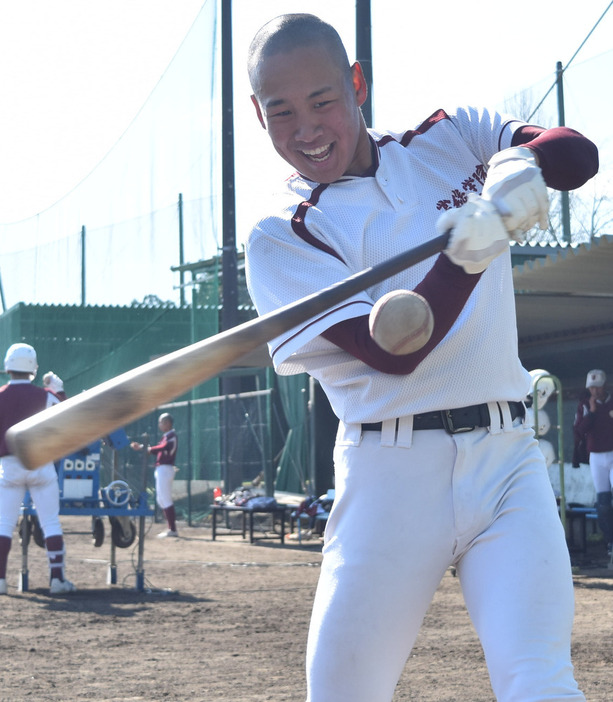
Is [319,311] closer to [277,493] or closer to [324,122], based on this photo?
[324,122]

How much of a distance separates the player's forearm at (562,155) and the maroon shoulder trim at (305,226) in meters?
0.49

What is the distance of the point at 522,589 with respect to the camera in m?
2.19

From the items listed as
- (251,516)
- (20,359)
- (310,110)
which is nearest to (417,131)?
(310,110)

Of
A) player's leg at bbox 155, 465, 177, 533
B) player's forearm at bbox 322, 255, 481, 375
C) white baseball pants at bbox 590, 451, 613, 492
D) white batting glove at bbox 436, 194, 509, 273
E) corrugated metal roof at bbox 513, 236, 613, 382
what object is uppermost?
corrugated metal roof at bbox 513, 236, 613, 382

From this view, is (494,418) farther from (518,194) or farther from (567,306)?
(567,306)

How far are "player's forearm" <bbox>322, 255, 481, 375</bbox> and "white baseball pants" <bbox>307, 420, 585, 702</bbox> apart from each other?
0.18 meters

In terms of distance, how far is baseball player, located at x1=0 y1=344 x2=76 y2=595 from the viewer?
28.8ft

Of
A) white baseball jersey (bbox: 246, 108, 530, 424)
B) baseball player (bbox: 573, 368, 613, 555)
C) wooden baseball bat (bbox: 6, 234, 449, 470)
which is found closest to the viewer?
wooden baseball bat (bbox: 6, 234, 449, 470)

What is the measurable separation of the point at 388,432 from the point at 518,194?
571 mm

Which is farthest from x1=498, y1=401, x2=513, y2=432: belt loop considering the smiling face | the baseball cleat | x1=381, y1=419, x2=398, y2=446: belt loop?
the baseball cleat

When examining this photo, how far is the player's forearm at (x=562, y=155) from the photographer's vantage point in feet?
8.00

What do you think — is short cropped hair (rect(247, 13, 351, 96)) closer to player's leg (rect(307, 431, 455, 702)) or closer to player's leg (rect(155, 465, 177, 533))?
player's leg (rect(307, 431, 455, 702))

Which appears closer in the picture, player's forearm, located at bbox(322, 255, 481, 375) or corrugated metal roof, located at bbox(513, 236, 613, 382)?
player's forearm, located at bbox(322, 255, 481, 375)

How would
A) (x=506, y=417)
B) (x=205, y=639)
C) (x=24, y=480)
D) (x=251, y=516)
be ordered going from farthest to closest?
(x=251, y=516)
(x=24, y=480)
(x=205, y=639)
(x=506, y=417)
